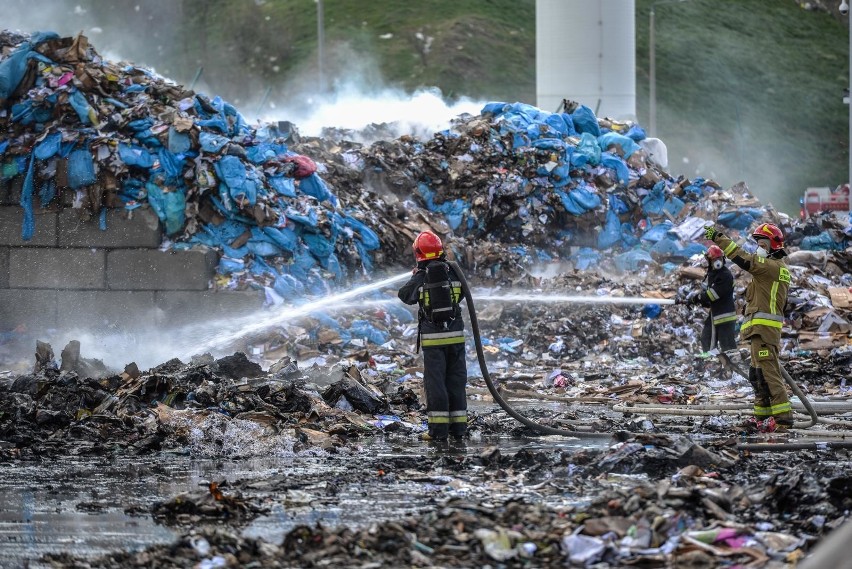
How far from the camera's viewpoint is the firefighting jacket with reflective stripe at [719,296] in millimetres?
13055

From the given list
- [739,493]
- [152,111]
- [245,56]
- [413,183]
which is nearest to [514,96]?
[245,56]

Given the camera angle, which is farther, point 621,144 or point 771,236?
point 621,144

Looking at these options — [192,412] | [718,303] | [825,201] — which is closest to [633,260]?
[718,303]

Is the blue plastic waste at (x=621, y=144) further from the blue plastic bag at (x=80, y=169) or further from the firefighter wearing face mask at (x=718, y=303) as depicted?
the blue plastic bag at (x=80, y=169)

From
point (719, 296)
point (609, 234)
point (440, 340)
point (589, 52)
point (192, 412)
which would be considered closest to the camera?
point (440, 340)

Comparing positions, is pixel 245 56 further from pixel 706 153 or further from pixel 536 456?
pixel 536 456

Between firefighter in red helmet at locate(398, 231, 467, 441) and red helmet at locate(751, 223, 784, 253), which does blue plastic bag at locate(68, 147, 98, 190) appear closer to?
firefighter in red helmet at locate(398, 231, 467, 441)

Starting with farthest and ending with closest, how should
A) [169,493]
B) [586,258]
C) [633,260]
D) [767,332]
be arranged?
[586,258] < [633,260] < [767,332] < [169,493]

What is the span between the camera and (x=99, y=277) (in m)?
16.7

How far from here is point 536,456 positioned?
8461mm

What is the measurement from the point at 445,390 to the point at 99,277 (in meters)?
8.41

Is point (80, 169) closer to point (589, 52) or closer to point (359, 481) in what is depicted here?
point (359, 481)

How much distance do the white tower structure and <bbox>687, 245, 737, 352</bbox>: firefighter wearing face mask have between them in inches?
682

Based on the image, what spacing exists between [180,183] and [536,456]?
961 cm
